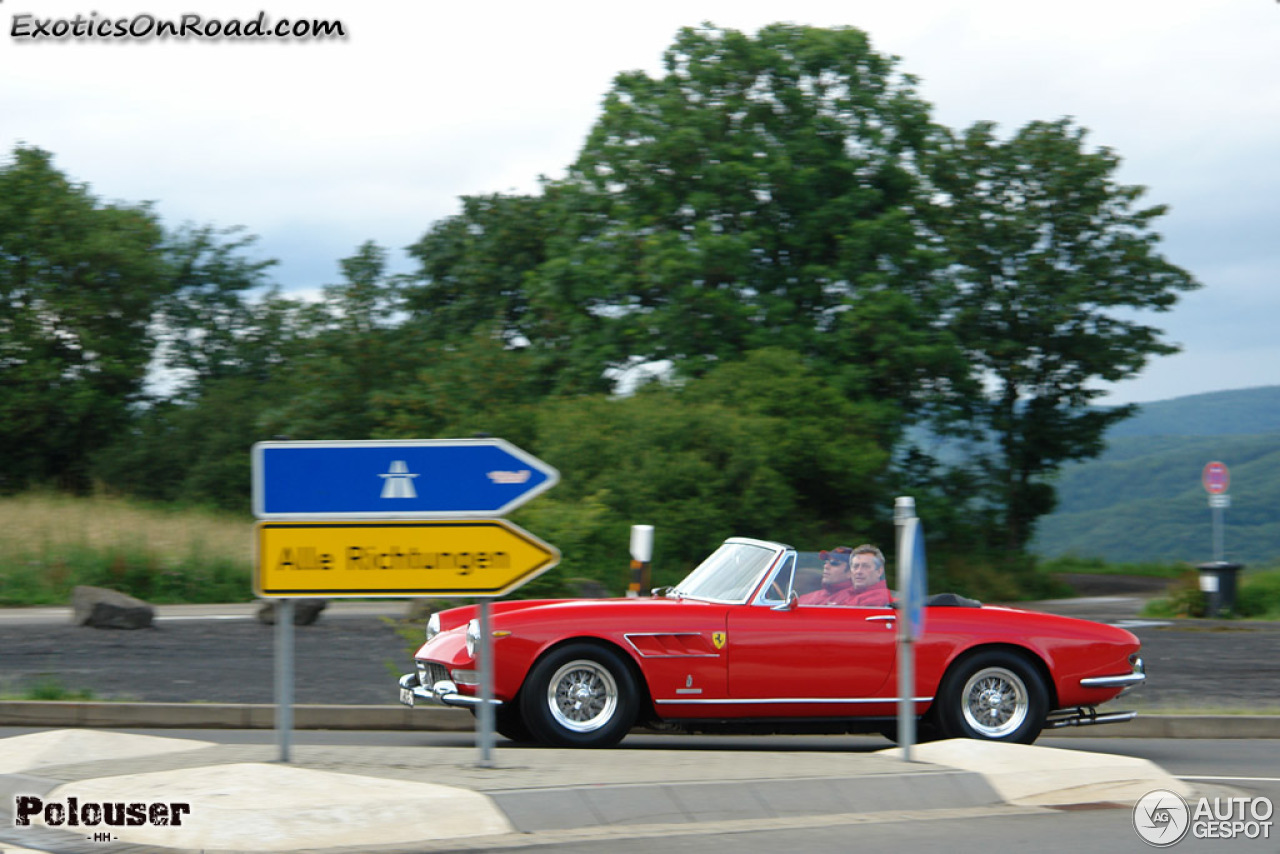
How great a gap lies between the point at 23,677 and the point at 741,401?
50.1 ft

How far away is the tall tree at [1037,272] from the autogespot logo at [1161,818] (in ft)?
84.6

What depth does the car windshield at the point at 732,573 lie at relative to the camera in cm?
934

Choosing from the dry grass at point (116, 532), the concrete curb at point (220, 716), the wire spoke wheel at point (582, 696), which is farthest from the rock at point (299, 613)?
the wire spoke wheel at point (582, 696)

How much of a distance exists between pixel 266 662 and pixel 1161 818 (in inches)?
372

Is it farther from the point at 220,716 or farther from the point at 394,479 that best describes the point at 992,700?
the point at 220,716

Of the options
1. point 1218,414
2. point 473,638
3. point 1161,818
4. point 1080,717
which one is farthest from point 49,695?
point 1218,414

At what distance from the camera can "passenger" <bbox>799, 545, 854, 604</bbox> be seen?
30.5 feet

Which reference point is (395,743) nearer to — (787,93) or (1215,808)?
(1215,808)

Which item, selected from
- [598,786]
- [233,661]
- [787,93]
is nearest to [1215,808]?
[598,786]

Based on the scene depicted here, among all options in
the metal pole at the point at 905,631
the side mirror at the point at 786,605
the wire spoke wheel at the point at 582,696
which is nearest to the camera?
the metal pole at the point at 905,631

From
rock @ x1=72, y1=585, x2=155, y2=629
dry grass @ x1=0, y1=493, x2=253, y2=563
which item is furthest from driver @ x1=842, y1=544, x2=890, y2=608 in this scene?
dry grass @ x1=0, y1=493, x2=253, y2=563

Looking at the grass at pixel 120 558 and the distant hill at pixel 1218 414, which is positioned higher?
the distant hill at pixel 1218 414

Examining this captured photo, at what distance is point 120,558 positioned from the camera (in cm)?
2312

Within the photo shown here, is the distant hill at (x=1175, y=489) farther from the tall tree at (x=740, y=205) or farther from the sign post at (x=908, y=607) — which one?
the sign post at (x=908, y=607)
